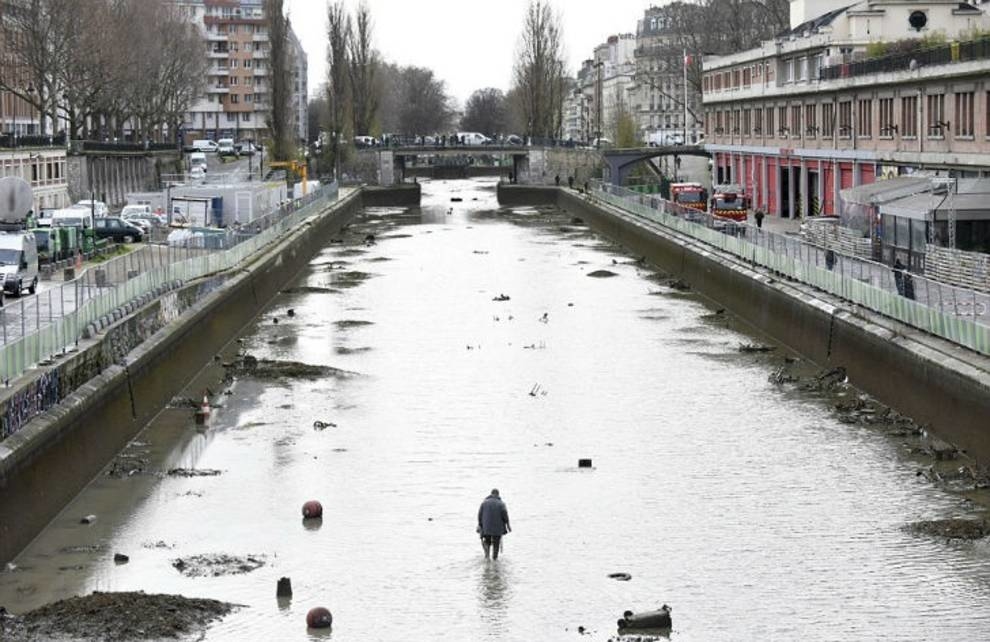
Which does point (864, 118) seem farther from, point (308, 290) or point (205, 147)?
point (205, 147)

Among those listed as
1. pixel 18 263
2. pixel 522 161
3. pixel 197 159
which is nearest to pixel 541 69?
pixel 522 161

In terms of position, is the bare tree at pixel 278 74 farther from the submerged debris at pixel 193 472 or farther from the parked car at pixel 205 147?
the submerged debris at pixel 193 472

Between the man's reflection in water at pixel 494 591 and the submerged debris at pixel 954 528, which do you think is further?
the submerged debris at pixel 954 528

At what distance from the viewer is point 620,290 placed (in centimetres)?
6712

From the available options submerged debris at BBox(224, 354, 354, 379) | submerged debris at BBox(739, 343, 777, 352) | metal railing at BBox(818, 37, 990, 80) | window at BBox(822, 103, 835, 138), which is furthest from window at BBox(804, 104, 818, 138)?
submerged debris at BBox(224, 354, 354, 379)

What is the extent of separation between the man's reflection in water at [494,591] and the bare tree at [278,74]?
291ft

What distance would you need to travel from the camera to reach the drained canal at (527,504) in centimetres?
2416

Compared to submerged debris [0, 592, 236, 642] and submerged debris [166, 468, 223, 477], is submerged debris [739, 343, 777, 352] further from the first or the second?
submerged debris [0, 592, 236, 642]

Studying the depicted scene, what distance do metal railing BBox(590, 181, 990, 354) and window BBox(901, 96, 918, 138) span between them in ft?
21.9

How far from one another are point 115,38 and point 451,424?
7284 cm

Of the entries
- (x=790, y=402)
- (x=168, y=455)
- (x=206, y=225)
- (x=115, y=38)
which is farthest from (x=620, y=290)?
(x=115, y=38)

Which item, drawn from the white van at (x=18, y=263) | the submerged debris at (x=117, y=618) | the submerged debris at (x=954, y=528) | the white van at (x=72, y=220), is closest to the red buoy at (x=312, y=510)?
the submerged debris at (x=117, y=618)

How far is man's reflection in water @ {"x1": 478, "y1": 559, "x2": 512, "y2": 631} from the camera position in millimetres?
23781

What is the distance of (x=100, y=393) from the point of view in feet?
109
